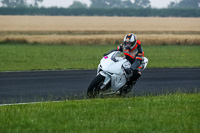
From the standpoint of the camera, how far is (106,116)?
8.95m

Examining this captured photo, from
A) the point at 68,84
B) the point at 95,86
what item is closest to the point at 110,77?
the point at 95,86

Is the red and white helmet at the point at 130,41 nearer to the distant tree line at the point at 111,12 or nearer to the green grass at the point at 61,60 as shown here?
the green grass at the point at 61,60

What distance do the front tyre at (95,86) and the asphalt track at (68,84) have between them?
842 millimetres

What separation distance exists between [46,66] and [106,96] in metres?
9.40

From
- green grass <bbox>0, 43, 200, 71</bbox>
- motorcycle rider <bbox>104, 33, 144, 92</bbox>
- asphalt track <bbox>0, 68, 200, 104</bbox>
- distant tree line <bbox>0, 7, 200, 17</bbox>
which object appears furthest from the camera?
distant tree line <bbox>0, 7, 200, 17</bbox>

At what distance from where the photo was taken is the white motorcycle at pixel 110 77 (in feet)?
37.5

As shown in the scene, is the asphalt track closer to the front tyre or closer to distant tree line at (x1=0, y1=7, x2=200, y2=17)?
the front tyre

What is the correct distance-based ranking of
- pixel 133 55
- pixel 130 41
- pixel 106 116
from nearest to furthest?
pixel 106 116, pixel 130 41, pixel 133 55

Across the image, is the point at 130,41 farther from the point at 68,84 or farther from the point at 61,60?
the point at 61,60

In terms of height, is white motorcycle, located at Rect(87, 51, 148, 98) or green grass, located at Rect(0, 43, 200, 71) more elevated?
white motorcycle, located at Rect(87, 51, 148, 98)

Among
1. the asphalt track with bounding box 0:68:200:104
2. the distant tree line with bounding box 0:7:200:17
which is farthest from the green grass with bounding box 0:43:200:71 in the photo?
the distant tree line with bounding box 0:7:200:17

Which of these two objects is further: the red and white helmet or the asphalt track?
the asphalt track

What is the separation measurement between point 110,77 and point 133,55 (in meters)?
1.03

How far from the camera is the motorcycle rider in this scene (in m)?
11.8
